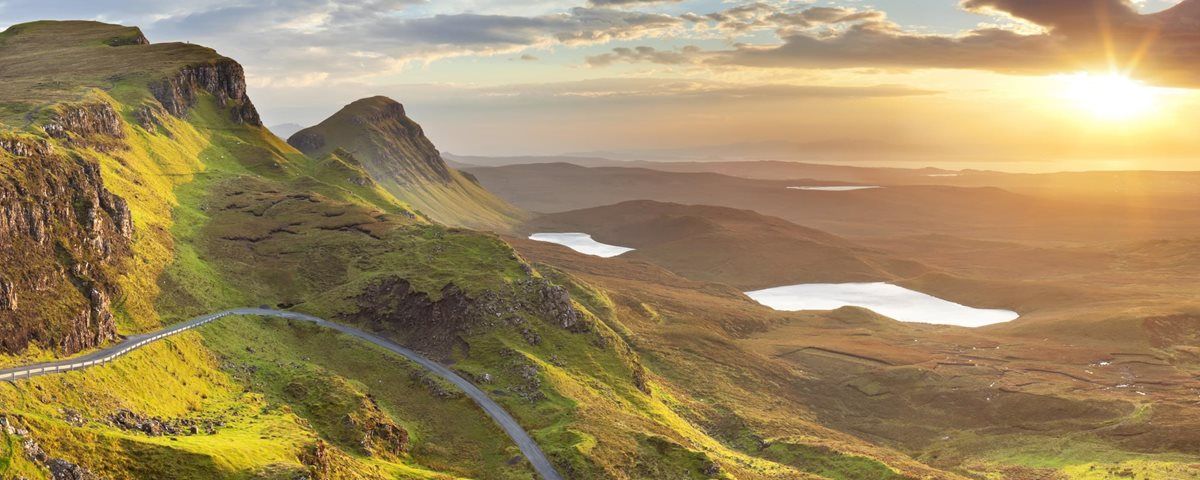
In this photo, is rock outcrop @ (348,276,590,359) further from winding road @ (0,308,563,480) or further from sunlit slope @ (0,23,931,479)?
winding road @ (0,308,563,480)

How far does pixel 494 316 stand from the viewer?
115750 mm

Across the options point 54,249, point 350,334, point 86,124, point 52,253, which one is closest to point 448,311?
point 350,334

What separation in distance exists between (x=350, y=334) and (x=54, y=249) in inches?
1440

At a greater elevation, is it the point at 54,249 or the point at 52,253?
the point at 54,249

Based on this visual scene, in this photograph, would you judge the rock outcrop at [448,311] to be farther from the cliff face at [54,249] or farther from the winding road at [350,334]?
the cliff face at [54,249]

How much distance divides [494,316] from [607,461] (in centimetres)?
3706

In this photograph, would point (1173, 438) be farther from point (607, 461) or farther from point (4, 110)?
point (4, 110)

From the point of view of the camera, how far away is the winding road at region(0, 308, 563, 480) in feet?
217

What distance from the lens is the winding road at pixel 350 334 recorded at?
66.1m

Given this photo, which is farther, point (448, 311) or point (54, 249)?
point (448, 311)

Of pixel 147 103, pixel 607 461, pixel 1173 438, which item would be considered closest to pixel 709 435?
pixel 607 461

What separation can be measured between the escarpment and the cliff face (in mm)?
86

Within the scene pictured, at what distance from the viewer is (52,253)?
83.9 meters

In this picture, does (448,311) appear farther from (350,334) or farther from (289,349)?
(289,349)
